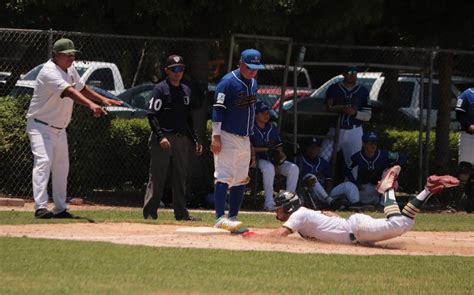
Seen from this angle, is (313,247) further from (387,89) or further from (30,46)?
(387,89)

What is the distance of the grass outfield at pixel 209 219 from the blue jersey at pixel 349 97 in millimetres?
2169

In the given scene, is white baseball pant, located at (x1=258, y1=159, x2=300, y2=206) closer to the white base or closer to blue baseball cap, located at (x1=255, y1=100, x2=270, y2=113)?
blue baseball cap, located at (x1=255, y1=100, x2=270, y2=113)

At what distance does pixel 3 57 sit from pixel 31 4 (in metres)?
0.93

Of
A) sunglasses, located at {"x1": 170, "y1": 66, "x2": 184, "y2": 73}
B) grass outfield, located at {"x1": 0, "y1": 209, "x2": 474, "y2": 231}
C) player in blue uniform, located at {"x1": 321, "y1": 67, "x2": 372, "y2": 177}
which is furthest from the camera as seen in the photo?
player in blue uniform, located at {"x1": 321, "y1": 67, "x2": 372, "y2": 177}

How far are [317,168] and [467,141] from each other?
8.03 ft

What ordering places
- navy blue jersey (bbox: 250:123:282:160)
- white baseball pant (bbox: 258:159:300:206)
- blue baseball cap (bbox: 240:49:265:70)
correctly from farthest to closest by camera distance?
navy blue jersey (bbox: 250:123:282:160), white baseball pant (bbox: 258:159:300:206), blue baseball cap (bbox: 240:49:265:70)

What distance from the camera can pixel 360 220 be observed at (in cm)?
1129

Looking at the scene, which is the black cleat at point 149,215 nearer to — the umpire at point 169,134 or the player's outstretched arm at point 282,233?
the umpire at point 169,134

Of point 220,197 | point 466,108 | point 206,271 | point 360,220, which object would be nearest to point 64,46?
point 220,197

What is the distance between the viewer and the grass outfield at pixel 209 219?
1333cm

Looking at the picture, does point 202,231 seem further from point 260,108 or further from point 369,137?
point 369,137

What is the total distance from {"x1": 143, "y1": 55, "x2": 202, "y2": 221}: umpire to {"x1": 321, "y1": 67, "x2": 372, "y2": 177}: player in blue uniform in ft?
13.5

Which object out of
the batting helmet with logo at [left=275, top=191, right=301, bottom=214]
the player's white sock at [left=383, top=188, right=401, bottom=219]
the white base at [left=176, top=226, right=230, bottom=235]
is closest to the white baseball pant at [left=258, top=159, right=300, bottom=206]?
the white base at [left=176, top=226, right=230, bottom=235]

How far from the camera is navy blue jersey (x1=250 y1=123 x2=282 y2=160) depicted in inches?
658
